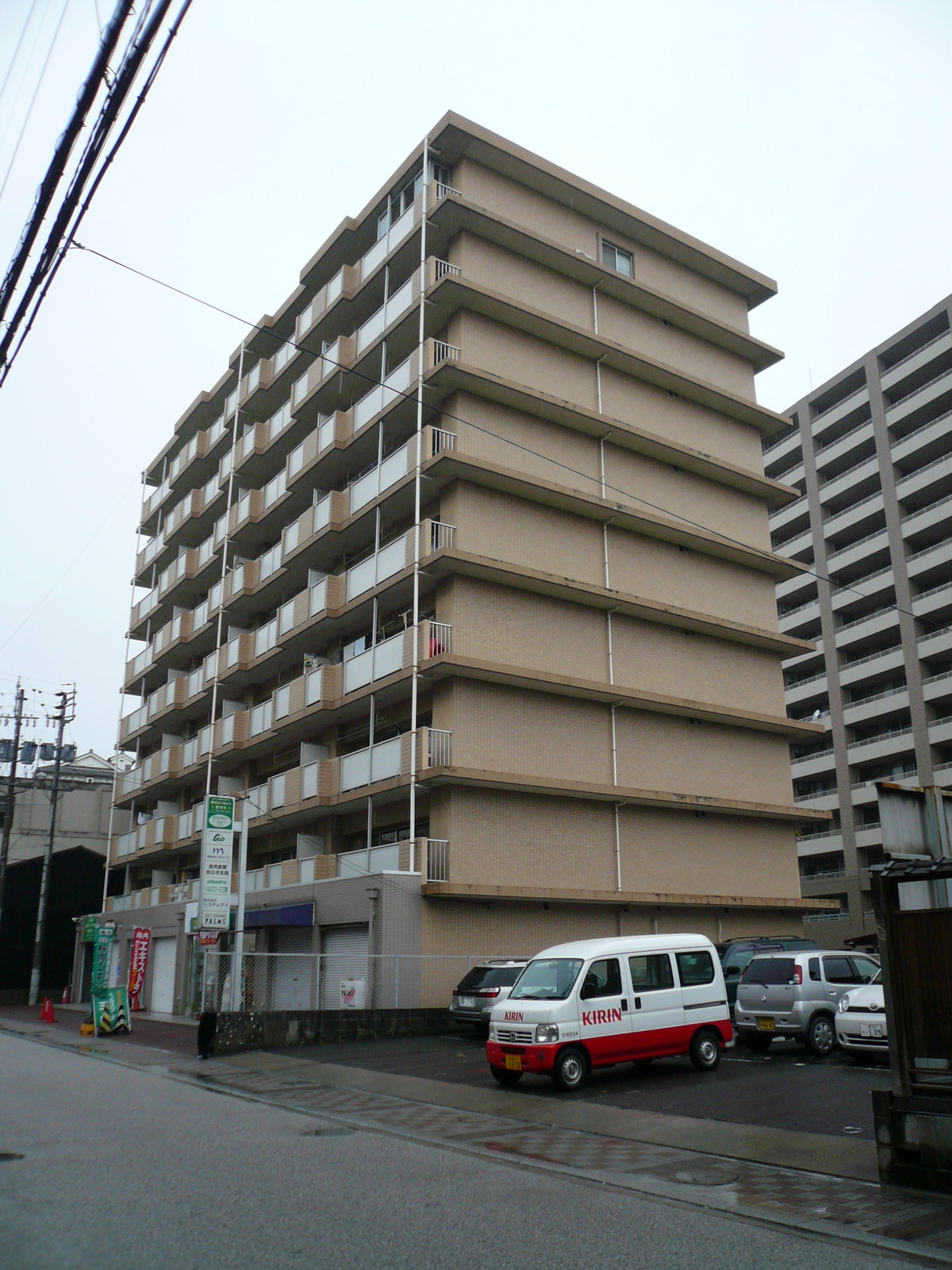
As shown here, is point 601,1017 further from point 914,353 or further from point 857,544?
point 914,353

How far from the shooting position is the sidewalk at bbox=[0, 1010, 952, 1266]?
7473 mm

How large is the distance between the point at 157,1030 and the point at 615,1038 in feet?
55.7

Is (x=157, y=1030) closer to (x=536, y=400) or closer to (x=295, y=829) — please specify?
(x=295, y=829)

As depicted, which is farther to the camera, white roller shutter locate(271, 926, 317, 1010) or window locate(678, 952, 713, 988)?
white roller shutter locate(271, 926, 317, 1010)

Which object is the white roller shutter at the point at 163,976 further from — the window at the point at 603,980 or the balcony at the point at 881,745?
the balcony at the point at 881,745

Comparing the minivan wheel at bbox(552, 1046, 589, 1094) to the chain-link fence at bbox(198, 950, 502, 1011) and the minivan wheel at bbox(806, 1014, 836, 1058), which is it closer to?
the minivan wheel at bbox(806, 1014, 836, 1058)

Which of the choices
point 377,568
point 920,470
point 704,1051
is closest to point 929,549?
point 920,470

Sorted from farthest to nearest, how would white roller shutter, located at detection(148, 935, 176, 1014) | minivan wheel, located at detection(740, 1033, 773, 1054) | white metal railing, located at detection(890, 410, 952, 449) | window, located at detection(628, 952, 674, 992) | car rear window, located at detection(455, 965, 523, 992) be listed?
white metal railing, located at detection(890, 410, 952, 449) → white roller shutter, located at detection(148, 935, 176, 1014) → car rear window, located at detection(455, 965, 523, 992) → minivan wheel, located at detection(740, 1033, 773, 1054) → window, located at detection(628, 952, 674, 992)

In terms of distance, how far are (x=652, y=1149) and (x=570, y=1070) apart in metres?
3.93

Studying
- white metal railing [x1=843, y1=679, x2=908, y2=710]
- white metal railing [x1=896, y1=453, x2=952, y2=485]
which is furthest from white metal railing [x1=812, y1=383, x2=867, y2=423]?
white metal railing [x1=843, y1=679, x2=908, y2=710]

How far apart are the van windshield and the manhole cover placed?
16.5 ft

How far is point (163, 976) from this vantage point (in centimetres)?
3688

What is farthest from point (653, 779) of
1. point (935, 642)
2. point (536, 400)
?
point (935, 642)

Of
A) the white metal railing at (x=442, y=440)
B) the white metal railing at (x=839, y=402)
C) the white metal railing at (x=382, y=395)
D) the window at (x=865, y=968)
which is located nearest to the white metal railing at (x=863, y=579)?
the white metal railing at (x=839, y=402)
